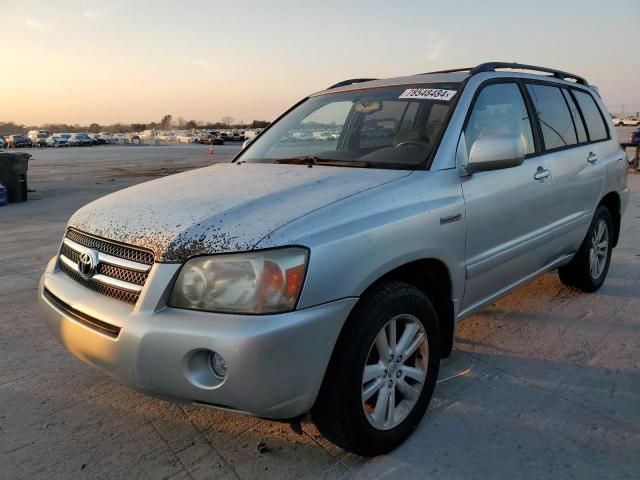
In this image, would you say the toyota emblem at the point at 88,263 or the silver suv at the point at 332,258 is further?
the toyota emblem at the point at 88,263

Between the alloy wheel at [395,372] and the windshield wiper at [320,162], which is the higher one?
the windshield wiper at [320,162]

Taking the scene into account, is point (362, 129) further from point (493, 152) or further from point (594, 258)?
point (594, 258)

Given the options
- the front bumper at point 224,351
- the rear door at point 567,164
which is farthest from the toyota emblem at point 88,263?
the rear door at point 567,164

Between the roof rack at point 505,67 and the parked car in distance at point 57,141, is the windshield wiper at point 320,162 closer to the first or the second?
the roof rack at point 505,67

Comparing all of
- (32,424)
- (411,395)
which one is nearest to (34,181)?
(32,424)

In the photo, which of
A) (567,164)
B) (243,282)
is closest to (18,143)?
(567,164)

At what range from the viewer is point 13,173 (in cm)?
1136

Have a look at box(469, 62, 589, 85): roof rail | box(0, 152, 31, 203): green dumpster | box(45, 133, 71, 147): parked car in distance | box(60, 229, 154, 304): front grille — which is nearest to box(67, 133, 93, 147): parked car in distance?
box(45, 133, 71, 147): parked car in distance

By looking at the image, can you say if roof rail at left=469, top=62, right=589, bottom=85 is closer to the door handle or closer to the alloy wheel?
the door handle

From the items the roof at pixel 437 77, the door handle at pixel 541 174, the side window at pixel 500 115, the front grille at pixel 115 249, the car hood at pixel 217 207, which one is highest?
the roof at pixel 437 77

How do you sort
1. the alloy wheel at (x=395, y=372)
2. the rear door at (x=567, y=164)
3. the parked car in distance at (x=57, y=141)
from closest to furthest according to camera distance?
1. the alloy wheel at (x=395, y=372)
2. the rear door at (x=567, y=164)
3. the parked car in distance at (x=57, y=141)

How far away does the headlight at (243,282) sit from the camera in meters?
1.96

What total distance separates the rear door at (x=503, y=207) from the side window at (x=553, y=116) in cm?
20

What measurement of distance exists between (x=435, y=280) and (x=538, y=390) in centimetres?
93
